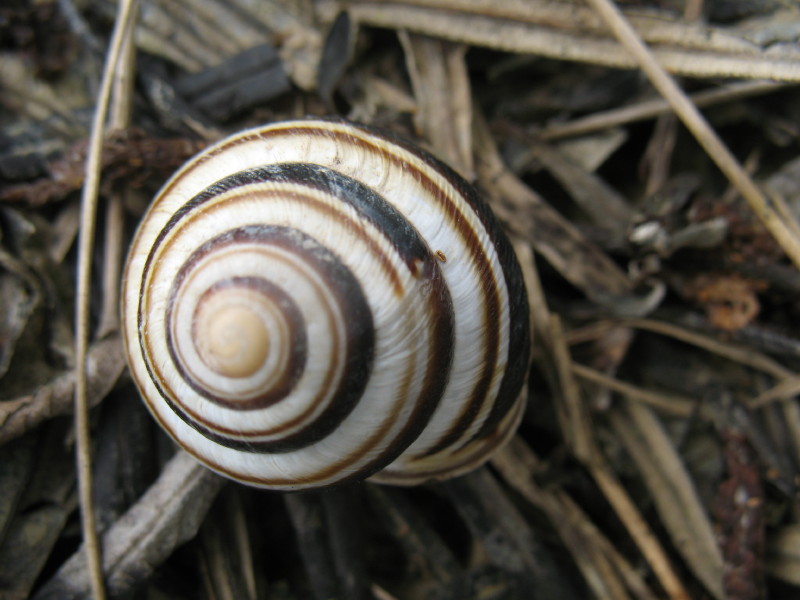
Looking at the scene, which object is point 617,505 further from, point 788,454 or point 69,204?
point 69,204

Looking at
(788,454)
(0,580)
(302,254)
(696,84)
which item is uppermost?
(696,84)

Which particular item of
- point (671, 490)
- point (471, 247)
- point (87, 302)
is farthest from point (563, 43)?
point (87, 302)

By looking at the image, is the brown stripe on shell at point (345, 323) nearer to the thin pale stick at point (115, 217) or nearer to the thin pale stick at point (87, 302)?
the thin pale stick at point (87, 302)

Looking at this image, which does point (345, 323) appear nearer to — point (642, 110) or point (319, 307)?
point (319, 307)

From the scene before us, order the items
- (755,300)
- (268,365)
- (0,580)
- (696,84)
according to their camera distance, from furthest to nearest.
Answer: (696,84) < (755,300) < (0,580) < (268,365)

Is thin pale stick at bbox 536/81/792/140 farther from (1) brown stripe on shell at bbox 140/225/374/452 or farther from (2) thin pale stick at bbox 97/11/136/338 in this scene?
(2) thin pale stick at bbox 97/11/136/338

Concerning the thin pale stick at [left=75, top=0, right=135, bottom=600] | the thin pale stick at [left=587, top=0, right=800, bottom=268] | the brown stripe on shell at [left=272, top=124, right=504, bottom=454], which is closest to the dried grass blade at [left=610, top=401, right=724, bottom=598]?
the thin pale stick at [left=587, top=0, right=800, bottom=268]

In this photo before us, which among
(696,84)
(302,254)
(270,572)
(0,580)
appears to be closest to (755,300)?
(696,84)
